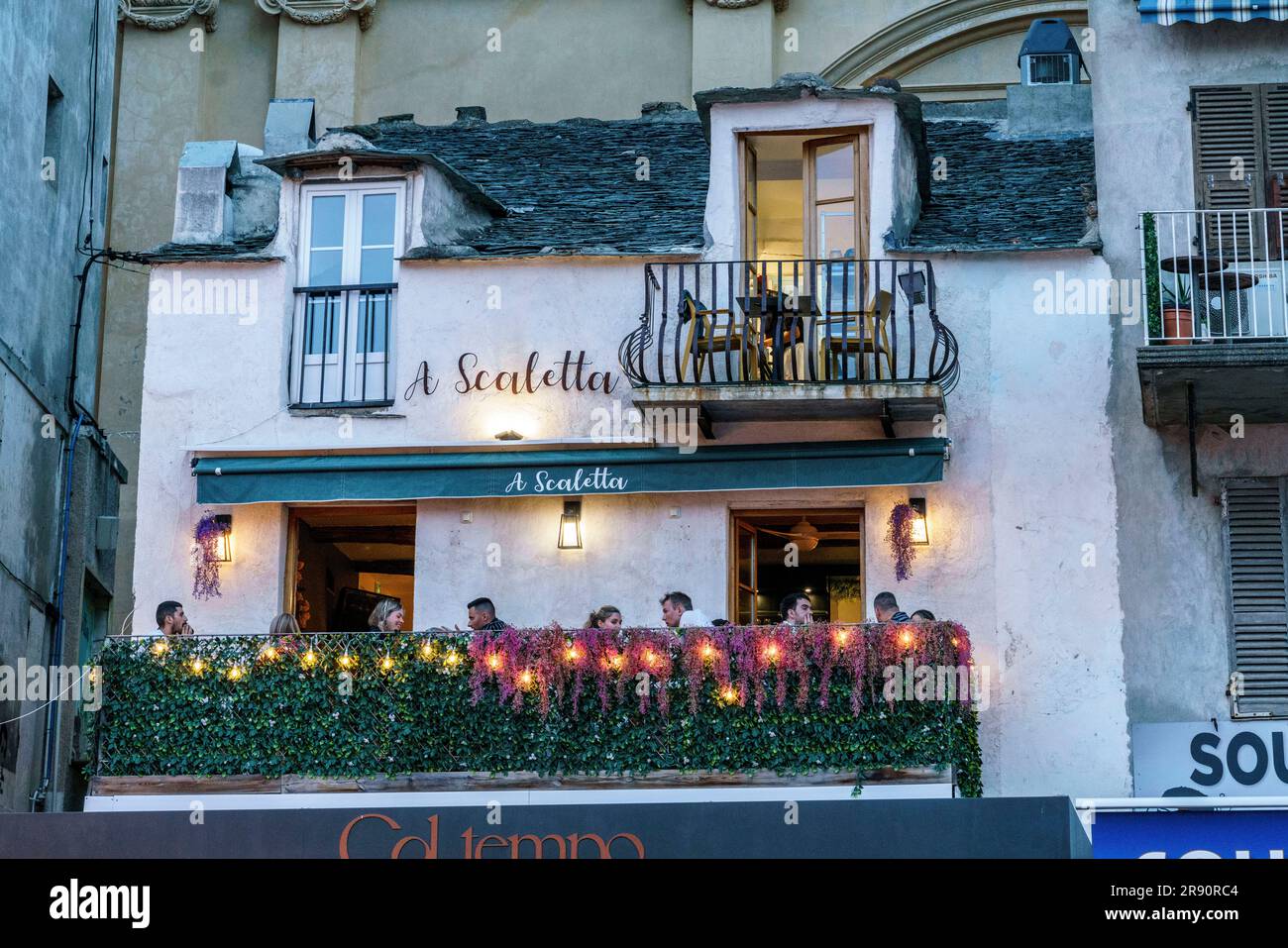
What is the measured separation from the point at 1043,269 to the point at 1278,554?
124 inches

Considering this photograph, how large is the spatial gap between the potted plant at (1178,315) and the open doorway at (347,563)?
6.72 m

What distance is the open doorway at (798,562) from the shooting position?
76.2 ft

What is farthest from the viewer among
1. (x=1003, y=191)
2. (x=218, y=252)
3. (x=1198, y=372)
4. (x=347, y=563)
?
(x=347, y=563)

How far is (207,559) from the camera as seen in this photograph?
23219mm

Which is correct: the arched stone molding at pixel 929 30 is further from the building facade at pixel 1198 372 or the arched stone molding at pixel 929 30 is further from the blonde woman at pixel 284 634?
the blonde woman at pixel 284 634

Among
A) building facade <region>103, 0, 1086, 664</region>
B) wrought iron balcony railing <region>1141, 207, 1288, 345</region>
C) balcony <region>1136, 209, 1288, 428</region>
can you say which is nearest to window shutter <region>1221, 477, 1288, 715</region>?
balcony <region>1136, 209, 1288, 428</region>

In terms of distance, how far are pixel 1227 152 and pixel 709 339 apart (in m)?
4.73

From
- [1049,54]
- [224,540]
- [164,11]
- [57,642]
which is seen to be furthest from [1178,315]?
[164,11]

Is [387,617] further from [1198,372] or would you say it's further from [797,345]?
[1198,372]

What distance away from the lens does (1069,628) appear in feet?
72.6

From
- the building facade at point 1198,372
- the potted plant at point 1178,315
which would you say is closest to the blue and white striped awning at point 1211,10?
the building facade at point 1198,372

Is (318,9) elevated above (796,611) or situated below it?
above

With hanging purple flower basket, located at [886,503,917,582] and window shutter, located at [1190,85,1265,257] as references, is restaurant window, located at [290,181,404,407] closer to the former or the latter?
hanging purple flower basket, located at [886,503,917,582]

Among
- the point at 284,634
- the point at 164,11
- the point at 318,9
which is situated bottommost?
the point at 284,634
